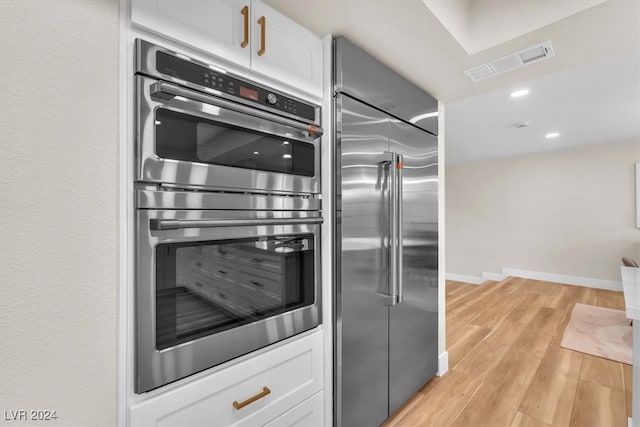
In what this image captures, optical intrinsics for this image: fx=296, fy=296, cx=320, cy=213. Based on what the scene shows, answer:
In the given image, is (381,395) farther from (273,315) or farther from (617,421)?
(617,421)

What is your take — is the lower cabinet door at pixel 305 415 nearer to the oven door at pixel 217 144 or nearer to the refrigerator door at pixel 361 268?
the refrigerator door at pixel 361 268

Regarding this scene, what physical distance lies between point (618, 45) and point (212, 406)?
106 inches

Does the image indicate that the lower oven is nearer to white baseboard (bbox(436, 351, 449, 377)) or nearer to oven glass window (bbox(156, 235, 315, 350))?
oven glass window (bbox(156, 235, 315, 350))

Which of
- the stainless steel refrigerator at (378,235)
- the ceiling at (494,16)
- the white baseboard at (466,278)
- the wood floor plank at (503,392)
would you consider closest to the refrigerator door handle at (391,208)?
the stainless steel refrigerator at (378,235)

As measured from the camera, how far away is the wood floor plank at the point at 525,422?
1.91 metres

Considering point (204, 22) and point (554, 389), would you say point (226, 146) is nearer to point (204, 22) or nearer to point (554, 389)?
point (204, 22)

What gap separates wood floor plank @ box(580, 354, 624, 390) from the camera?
2.37m

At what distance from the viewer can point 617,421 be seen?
1.93 m

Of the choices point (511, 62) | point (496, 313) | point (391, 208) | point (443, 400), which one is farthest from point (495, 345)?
point (511, 62)

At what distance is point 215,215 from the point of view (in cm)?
109

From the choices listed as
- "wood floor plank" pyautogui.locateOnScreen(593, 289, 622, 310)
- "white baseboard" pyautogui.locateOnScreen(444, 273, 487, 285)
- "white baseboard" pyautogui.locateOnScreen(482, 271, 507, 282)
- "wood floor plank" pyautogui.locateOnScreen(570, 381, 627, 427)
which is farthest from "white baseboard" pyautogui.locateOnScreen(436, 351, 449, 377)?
"white baseboard" pyautogui.locateOnScreen(444, 273, 487, 285)

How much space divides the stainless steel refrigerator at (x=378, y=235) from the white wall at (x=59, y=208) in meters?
0.97

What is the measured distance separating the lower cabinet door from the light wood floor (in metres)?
0.71

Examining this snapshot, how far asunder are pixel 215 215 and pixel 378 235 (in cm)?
96
